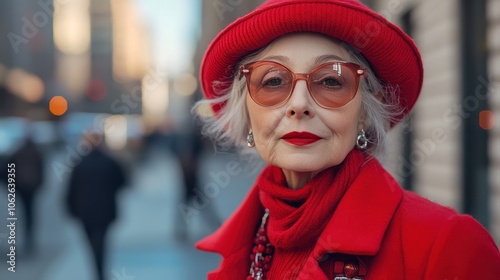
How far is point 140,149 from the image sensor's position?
1228 inches

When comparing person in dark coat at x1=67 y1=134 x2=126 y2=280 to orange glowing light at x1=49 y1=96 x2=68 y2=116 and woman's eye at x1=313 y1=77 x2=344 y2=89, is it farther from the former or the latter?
woman's eye at x1=313 y1=77 x2=344 y2=89

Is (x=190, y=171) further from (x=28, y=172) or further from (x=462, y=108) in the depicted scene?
(x=462, y=108)

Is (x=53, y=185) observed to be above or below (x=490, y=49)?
below

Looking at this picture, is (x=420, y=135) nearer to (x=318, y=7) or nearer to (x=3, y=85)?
(x=318, y=7)

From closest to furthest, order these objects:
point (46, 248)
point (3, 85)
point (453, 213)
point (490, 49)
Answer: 1. point (453, 213)
2. point (490, 49)
3. point (46, 248)
4. point (3, 85)

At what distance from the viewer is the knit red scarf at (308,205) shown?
6.07 feet

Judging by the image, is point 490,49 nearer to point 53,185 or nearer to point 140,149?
point 53,185

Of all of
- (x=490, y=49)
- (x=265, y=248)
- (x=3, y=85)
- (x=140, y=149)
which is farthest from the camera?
(x=3, y=85)

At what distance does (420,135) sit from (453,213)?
646cm

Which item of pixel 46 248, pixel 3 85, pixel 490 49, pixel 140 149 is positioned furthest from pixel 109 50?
pixel 490 49

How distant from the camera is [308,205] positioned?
1.87 meters

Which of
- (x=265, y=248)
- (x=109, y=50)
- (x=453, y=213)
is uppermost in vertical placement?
(x=109, y=50)

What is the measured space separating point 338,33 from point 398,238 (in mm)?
575

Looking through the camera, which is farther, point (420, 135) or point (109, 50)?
point (109, 50)
